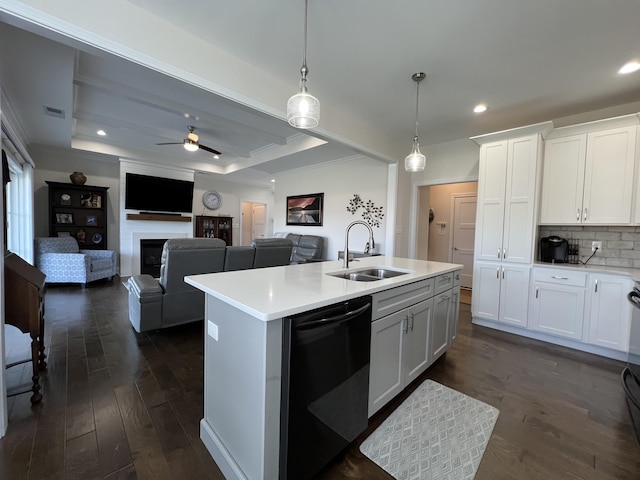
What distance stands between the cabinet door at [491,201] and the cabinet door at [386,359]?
7.73 feet

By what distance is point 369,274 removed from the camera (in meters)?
2.48

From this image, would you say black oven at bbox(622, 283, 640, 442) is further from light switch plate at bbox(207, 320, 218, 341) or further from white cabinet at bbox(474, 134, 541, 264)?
light switch plate at bbox(207, 320, 218, 341)

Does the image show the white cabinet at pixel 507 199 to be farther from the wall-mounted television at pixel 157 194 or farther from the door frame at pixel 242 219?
the door frame at pixel 242 219

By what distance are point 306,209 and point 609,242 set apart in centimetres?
498

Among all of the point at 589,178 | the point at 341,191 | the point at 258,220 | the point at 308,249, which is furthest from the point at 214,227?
the point at 589,178

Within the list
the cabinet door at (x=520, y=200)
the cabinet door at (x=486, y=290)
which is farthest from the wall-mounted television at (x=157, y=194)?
the cabinet door at (x=520, y=200)

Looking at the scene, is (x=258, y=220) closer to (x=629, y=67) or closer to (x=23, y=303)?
(x=23, y=303)

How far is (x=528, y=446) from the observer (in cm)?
161

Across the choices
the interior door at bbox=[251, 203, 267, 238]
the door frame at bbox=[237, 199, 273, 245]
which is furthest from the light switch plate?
the interior door at bbox=[251, 203, 267, 238]

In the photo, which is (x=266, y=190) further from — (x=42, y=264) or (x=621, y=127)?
(x=621, y=127)

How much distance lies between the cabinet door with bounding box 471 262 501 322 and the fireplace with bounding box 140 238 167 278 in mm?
6582

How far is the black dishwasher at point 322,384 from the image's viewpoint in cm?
118

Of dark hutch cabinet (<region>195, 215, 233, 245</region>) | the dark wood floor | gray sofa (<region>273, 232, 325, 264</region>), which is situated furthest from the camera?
dark hutch cabinet (<region>195, 215, 233, 245</region>)

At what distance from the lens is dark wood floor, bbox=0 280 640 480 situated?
1.42 meters
